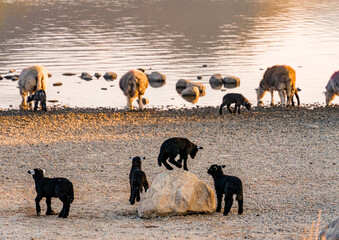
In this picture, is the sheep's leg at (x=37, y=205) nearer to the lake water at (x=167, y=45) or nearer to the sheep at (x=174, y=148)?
the sheep at (x=174, y=148)

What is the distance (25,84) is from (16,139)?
6.61 m

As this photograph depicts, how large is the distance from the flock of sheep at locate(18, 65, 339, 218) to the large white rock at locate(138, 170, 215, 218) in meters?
0.35

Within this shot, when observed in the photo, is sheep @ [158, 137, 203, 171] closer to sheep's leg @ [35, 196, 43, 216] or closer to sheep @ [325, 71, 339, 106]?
sheep's leg @ [35, 196, 43, 216]

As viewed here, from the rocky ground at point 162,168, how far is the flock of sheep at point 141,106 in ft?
1.38

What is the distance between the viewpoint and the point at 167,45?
50281mm

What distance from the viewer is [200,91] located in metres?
31.0

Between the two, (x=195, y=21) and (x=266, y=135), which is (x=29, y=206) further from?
(x=195, y=21)

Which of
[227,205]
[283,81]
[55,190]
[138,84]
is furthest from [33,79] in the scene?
[227,205]

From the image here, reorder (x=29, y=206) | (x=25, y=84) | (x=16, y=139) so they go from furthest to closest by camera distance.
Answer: (x=25, y=84) < (x=16, y=139) < (x=29, y=206)

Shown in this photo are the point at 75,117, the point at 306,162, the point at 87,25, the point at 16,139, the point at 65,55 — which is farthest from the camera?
the point at 87,25

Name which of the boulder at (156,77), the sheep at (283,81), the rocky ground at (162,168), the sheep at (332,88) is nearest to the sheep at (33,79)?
the rocky ground at (162,168)

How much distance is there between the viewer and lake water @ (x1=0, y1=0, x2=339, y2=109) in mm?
32406

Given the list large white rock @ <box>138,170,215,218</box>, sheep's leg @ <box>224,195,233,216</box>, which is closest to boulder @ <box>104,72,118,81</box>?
large white rock @ <box>138,170,215,218</box>

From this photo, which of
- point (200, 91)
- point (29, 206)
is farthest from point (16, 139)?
point (200, 91)
